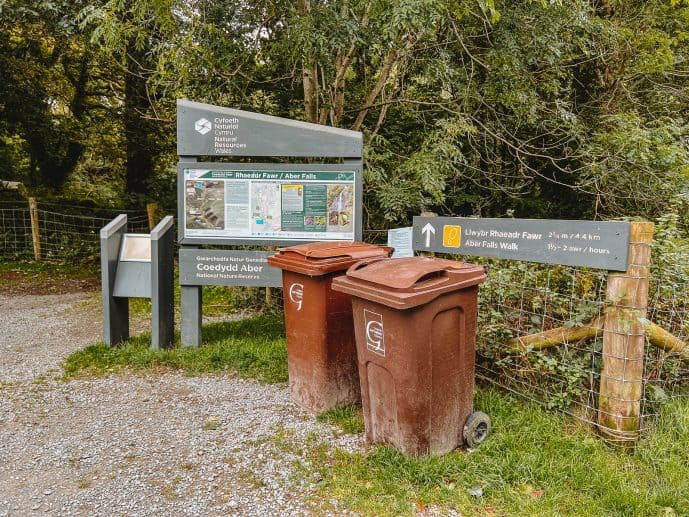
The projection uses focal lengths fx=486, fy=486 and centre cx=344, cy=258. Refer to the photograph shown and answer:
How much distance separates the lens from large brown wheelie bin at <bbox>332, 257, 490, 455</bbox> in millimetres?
2656

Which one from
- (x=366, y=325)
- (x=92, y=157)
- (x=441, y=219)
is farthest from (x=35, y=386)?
(x=92, y=157)

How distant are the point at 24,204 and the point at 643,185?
487 inches

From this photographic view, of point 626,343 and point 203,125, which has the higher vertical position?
point 203,125

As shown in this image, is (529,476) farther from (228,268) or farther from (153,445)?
(228,268)

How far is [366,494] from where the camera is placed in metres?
2.59

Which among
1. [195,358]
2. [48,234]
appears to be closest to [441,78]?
[195,358]

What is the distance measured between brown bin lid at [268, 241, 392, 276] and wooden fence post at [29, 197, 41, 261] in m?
9.25

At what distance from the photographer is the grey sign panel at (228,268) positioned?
4.90 m

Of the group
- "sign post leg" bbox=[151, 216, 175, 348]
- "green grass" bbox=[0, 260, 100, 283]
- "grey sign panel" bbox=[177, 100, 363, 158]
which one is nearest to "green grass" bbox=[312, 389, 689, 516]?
"sign post leg" bbox=[151, 216, 175, 348]

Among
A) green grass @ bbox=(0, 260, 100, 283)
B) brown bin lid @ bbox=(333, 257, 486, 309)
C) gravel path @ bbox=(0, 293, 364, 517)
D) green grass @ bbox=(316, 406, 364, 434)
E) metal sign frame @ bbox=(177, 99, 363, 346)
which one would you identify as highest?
metal sign frame @ bbox=(177, 99, 363, 346)

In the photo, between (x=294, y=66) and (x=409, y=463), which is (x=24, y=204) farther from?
(x=409, y=463)

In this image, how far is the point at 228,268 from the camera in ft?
16.2

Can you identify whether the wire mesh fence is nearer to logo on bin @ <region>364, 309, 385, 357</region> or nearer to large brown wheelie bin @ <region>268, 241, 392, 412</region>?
large brown wheelie bin @ <region>268, 241, 392, 412</region>

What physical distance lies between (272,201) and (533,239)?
2.53m
